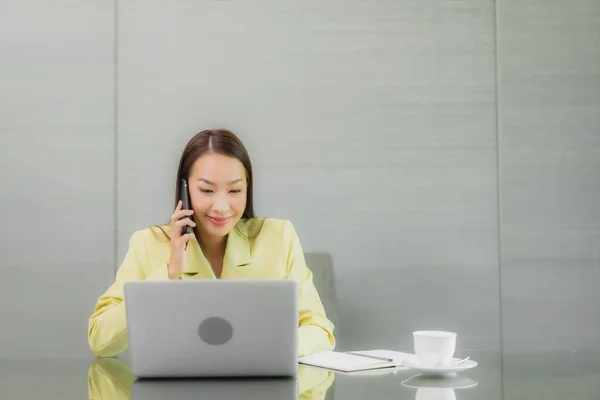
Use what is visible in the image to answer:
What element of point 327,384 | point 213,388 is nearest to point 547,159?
point 327,384

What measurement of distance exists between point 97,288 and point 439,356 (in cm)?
199

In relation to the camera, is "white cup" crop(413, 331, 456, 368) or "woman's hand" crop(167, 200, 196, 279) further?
"woman's hand" crop(167, 200, 196, 279)

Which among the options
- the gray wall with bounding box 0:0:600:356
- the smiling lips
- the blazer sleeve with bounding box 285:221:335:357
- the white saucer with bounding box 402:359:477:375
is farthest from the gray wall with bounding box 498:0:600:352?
the white saucer with bounding box 402:359:477:375

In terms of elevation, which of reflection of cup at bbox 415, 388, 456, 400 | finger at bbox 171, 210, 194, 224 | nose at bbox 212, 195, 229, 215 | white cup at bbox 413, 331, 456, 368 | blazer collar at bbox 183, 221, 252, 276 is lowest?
reflection of cup at bbox 415, 388, 456, 400

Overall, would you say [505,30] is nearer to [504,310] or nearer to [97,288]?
[504,310]

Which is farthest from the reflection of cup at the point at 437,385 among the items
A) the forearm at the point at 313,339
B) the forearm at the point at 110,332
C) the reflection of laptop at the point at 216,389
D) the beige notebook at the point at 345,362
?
the forearm at the point at 110,332

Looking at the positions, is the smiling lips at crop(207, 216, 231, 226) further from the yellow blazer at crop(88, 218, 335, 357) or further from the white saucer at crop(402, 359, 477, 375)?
the white saucer at crop(402, 359, 477, 375)

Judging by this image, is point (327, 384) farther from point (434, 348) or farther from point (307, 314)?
point (307, 314)

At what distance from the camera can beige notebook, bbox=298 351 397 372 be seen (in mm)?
1808

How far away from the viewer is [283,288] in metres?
1.58

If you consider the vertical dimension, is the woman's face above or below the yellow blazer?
above

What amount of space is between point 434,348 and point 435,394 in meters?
0.26

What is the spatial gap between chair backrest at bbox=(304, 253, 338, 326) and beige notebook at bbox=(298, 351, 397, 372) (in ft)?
3.24

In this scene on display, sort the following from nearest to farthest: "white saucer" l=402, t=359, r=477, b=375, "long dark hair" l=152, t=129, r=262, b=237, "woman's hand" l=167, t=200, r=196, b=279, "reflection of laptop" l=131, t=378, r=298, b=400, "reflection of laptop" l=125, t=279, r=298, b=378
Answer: "reflection of laptop" l=131, t=378, r=298, b=400 < "reflection of laptop" l=125, t=279, r=298, b=378 < "white saucer" l=402, t=359, r=477, b=375 < "woman's hand" l=167, t=200, r=196, b=279 < "long dark hair" l=152, t=129, r=262, b=237
